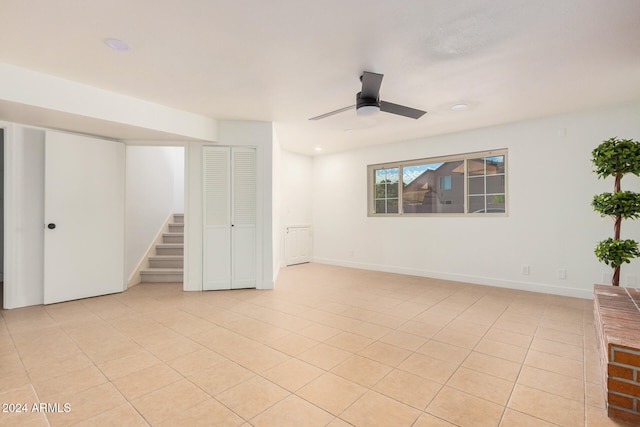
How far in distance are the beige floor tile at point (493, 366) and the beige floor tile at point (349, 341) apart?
83 centimetres

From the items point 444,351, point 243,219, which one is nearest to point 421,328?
point 444,351

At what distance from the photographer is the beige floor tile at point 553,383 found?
203 cm

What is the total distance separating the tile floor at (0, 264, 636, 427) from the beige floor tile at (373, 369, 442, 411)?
0.01 meters

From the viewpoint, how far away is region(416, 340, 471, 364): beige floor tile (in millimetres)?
2514

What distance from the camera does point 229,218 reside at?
4.70m

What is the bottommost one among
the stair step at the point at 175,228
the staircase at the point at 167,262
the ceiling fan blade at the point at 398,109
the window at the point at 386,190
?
the staircase at the point at 167,262

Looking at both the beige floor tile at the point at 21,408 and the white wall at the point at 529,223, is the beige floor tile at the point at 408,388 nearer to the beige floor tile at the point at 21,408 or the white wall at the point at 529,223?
the beige floor tile at the point at 21,408

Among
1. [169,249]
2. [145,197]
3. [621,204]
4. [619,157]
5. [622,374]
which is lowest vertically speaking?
[622,374]

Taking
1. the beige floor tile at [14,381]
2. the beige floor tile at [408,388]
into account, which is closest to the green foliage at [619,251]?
the beige floor tile at [408,388]

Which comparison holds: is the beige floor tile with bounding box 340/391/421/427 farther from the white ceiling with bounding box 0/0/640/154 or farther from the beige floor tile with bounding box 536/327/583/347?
the white ceiling with bounding box 0/0/640/154

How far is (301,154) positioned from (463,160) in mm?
3491

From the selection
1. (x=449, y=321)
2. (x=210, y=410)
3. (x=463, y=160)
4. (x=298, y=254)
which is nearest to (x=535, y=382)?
(x=449, y=321)

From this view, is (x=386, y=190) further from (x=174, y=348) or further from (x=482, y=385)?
(x=174, y=348)

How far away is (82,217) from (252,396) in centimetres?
368
